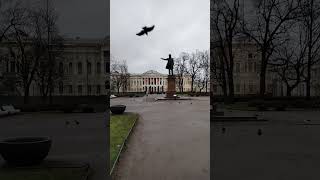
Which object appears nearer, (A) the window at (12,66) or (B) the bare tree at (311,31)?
(B) the bare tree at (311,31)

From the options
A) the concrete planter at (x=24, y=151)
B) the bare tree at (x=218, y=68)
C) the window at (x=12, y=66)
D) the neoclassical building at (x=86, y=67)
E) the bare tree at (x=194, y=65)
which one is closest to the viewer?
the concrete planter at (x=24, y=151)

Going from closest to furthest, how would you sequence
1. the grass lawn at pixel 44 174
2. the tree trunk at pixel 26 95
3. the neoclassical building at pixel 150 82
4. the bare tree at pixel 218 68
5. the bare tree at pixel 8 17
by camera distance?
the grass lawn at pixel 44 174 → the bare tree at pixel 218 68 → the tree trunk at pixel 26 95 → the bare tree at pixel 8 17 → the neoclassical building at pixel 150 82

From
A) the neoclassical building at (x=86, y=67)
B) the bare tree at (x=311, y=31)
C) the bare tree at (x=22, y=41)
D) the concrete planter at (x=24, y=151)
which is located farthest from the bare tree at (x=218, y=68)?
the neoclassical building at (x=86, y=67)

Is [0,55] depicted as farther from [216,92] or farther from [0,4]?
[216,92]

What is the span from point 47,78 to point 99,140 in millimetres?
17768

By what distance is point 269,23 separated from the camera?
2806 centimetres

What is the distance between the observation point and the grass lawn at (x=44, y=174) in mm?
7453

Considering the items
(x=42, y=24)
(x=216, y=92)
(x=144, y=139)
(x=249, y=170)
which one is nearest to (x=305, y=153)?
(x=249, y=170)

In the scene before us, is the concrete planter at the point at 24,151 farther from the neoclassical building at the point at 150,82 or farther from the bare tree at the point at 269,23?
the neoclassical building at the point at 150,82

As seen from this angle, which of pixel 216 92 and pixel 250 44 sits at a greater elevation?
pixel 250 44

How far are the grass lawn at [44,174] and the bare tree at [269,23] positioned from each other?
19.5m

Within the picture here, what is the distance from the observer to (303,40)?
101ft

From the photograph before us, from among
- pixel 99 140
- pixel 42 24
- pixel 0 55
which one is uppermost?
pixel 42 24

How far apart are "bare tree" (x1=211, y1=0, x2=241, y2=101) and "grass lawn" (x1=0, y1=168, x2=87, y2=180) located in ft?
48.1
